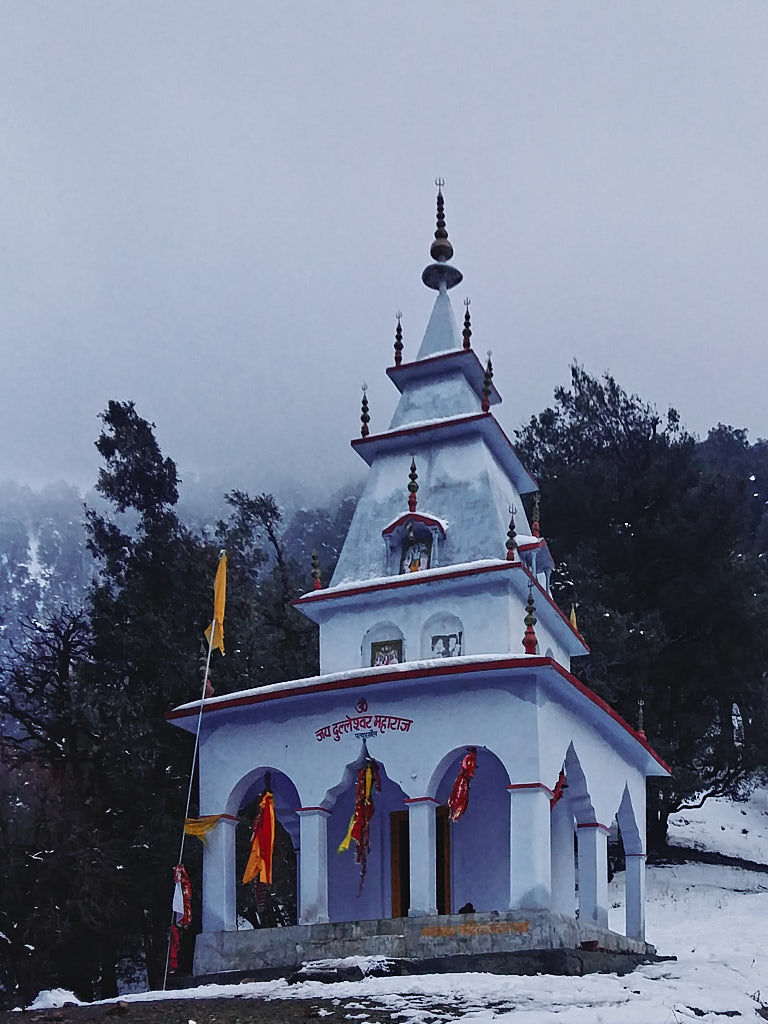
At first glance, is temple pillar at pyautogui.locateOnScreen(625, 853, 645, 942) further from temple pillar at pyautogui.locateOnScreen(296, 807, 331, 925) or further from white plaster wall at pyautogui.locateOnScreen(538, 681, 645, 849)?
temple pillar at pyautogui.locateOnScreen(296, 807, 331, 925)

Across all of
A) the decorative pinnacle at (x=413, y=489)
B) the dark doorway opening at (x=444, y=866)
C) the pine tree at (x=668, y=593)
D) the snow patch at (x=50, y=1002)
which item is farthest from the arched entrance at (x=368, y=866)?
the pine tree at (x=668, y=593)

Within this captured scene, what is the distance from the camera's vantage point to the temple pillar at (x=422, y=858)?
15508mm

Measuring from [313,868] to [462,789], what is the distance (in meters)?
2.38

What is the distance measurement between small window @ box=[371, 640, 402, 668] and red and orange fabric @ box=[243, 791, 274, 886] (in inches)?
110

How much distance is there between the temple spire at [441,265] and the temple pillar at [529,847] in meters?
11.0

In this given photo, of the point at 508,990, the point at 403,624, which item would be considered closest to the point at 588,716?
the point at 403,624

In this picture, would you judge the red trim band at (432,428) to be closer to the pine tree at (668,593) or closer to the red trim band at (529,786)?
the red trim band at (529,786)

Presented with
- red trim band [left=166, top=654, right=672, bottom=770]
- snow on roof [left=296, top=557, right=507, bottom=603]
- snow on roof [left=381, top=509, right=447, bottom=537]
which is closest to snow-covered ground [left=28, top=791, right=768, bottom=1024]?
red trim band [left=166, top=654, right=672, bottom=770]

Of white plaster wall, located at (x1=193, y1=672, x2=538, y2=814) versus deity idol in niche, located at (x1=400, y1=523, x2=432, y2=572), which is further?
deity idol in niche, located at (x1=400, y1=523, x2=432, y2=572)

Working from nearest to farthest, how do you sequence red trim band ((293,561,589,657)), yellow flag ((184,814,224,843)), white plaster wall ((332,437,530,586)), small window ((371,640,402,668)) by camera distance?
yellow flag ((184,814,224,843))
red trim band ((293,561,589,657))
small window ((371,640,402,668))
white plaster wall ((332,437,530,586))

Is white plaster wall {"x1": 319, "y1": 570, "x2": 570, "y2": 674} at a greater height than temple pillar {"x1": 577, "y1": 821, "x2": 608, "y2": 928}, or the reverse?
white plaster wall {"x1": 319, "y1": 570, "x2": 570, "y2": 674}

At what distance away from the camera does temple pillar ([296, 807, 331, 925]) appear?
16422 millimetres

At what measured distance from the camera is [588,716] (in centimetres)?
1791

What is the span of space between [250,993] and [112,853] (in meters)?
12.3
